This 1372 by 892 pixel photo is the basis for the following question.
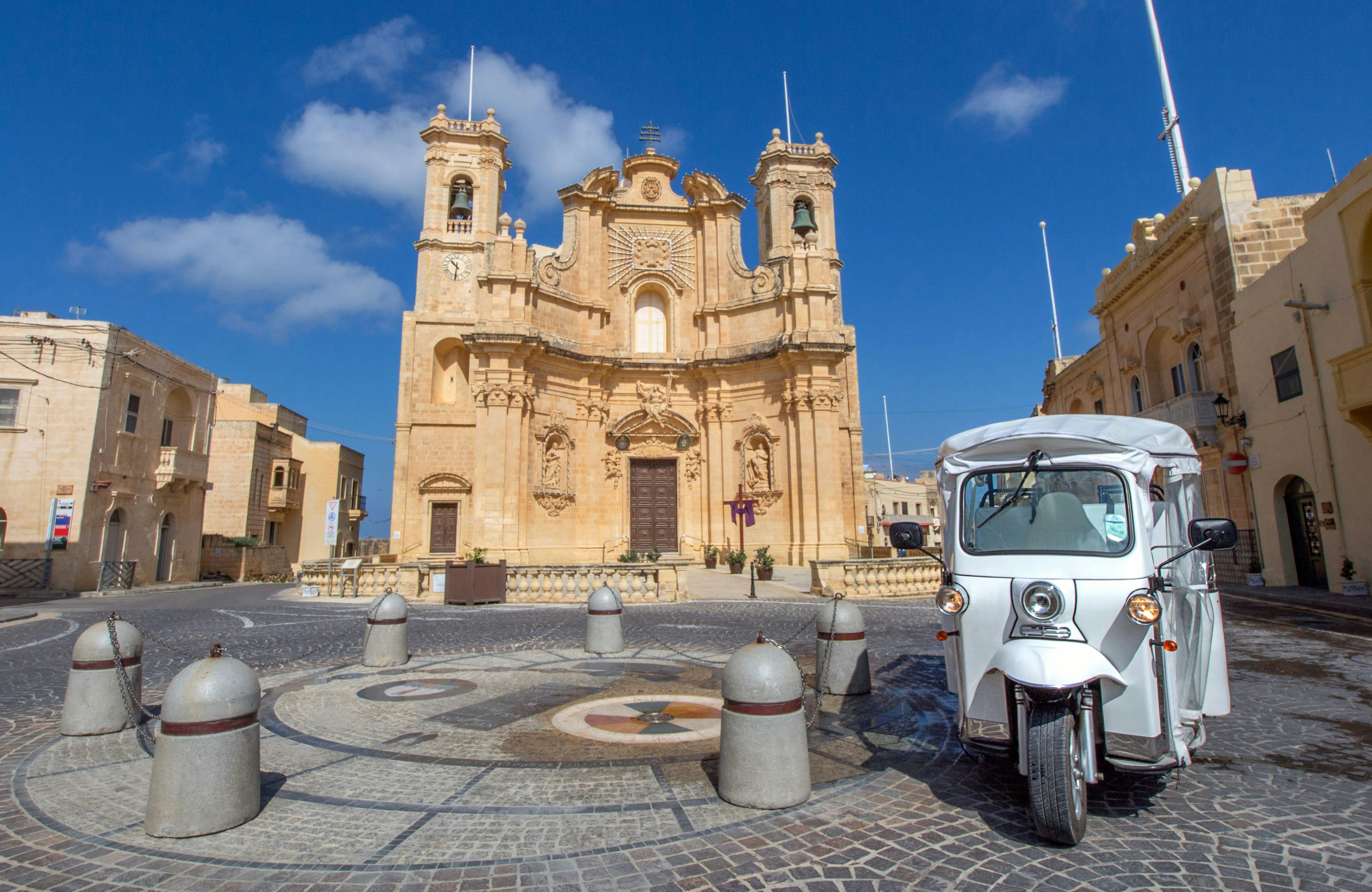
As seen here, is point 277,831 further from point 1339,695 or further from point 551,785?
point 1339,695

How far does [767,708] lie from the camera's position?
13.2ft

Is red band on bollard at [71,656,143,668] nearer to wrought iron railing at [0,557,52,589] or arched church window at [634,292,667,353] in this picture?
wrought iron railing at [0,557,52,589]

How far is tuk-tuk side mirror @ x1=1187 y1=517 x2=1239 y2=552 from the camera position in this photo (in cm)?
376

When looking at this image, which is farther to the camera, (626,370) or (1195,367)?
(626,370)

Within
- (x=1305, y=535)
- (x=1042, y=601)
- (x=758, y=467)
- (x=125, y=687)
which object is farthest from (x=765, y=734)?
(x=758, y=467)

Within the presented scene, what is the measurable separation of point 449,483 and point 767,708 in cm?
2426

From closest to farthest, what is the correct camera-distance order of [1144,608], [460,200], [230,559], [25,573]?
1. [1144,608]
2. [25,573]
3. [460,200]
4. [230,559]

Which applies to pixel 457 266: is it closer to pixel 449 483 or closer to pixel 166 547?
pixel 449 483

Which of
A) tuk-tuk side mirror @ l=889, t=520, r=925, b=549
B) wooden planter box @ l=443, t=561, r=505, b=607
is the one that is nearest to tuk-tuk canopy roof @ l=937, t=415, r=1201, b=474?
Answer: tuk-tuk side mirror @ l=889, t=520, r=925, b=549

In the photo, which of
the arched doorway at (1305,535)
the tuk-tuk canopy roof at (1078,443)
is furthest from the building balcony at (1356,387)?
the tuk-tuk canopy roof at (1078,443)

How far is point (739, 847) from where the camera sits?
3576 millimetres

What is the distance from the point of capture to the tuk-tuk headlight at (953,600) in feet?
13.9

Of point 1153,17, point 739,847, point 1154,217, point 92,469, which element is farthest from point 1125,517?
point 92,469

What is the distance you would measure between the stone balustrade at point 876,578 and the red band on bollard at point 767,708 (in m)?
12.6
